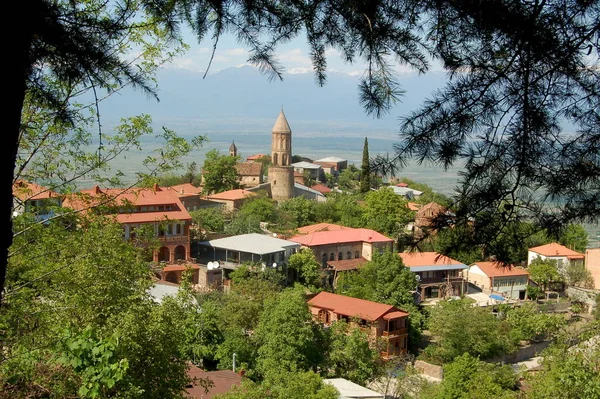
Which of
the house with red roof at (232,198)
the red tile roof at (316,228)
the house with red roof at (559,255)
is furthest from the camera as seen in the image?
the house with red roof at (232,198)

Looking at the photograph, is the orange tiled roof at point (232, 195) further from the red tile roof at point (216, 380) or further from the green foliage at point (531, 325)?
the red tile roof at point (216, 380)

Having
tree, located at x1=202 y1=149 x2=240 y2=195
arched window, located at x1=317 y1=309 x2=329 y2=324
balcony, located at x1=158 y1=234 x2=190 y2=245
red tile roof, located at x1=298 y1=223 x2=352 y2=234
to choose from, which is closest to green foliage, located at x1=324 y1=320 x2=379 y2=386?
arched window, located at x1=317 y1=309 x2=329 y2=324

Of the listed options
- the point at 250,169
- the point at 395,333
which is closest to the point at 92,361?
the point at 395,333

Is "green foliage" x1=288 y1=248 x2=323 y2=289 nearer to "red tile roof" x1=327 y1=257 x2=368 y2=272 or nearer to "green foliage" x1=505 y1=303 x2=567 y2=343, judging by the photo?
"red tile roof" x1=327 y1=257 x2=368 y2=272

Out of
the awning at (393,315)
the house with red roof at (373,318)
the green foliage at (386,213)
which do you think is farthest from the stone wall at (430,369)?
the green foliage at (386,213)

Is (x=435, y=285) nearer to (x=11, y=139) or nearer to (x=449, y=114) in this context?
(x=449, y=114)

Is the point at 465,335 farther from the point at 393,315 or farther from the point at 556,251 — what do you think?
the point at 556,251
